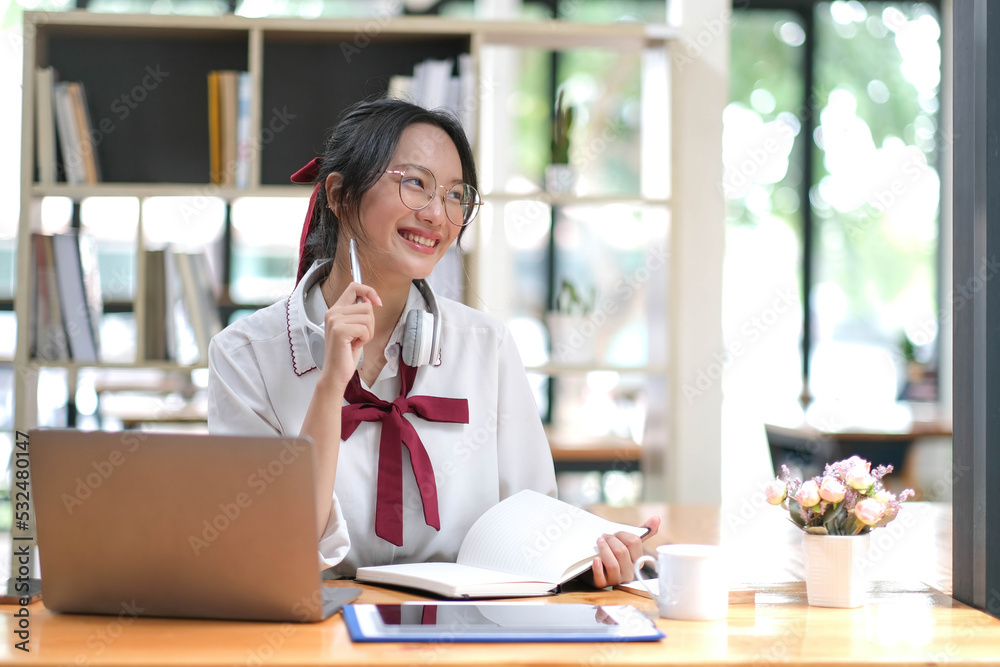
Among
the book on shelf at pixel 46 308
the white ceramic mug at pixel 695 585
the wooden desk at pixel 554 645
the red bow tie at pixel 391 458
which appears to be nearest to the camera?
the wooden desk at pixel 554 645

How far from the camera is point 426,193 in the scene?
5.71 feet

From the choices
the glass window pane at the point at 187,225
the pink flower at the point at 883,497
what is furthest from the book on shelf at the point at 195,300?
the pink flower at the point at 883,497

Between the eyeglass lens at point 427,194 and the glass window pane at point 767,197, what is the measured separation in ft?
13.1

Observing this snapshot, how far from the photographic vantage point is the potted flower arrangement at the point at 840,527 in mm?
1368

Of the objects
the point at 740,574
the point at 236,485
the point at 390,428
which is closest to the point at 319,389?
the point at 390,428

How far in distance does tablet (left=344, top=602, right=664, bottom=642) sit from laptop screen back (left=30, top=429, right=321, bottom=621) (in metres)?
0.09

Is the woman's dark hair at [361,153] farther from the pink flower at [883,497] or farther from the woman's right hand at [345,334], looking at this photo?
the pink flower at [883,497]

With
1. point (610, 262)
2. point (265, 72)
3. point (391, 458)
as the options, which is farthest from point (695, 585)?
point (610, 262)

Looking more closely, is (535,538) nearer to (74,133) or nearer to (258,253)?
(74,133)

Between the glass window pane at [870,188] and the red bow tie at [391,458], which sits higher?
the glass window pane at [870,188]

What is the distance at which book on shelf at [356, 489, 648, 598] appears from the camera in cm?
139

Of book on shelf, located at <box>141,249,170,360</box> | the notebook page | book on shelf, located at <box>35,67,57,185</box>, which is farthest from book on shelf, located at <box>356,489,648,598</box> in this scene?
book on shelf, located at <box>35,67,57,185</box>

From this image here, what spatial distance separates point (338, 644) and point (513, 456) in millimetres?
770

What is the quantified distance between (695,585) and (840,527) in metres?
0.25
